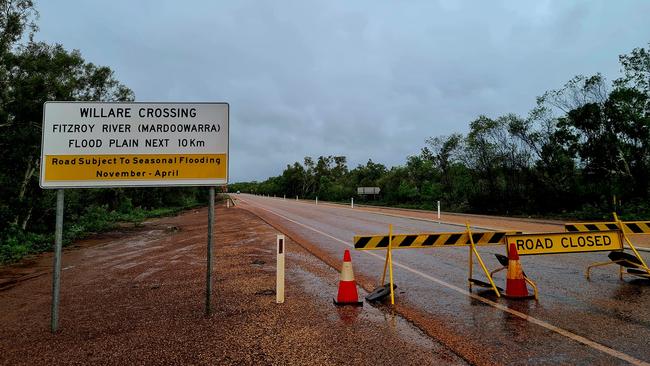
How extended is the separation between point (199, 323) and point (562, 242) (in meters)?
6.18

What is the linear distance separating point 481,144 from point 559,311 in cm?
2707

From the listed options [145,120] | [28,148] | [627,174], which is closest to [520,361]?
[145,120]

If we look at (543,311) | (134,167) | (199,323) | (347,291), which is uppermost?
(134,167)

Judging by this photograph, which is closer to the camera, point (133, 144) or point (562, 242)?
point (133, 144)

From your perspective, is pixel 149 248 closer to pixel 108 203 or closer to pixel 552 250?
pixel 552 250

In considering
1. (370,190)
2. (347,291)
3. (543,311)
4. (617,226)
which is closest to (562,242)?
(617,226)

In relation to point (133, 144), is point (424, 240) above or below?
below

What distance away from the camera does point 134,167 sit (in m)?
5.23

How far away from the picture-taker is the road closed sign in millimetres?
5066

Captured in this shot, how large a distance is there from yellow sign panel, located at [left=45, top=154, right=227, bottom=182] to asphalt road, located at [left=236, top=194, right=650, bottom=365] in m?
3.52

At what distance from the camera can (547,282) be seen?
22.3 ft

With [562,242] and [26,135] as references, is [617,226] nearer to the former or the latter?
[562,242]

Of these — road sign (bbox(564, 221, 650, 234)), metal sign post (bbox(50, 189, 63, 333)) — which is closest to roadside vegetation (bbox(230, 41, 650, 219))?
road sign (bbox(564, 221, 650, 234))

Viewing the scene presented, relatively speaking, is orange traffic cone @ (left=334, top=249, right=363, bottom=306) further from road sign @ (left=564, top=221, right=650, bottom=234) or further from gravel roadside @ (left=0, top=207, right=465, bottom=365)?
road sign @ (left=564, top=221, right=650, bottom=234)
